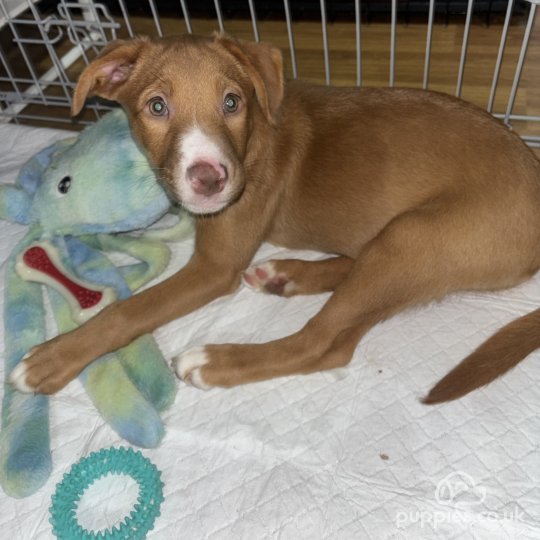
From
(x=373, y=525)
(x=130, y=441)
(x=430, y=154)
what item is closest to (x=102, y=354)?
(x=130, y=441)

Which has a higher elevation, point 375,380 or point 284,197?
point 284,197

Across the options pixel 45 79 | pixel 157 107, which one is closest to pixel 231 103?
pixel 157 107

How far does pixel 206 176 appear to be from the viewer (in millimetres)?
2018

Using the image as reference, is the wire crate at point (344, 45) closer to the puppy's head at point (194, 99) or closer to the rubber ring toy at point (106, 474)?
the puppy's head at point (194, 99)

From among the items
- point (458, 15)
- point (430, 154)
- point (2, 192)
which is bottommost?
point (458, 15)

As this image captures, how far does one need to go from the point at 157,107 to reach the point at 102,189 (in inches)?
21.6

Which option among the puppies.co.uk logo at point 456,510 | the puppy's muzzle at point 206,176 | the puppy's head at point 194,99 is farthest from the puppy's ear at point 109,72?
the puppies.co.uk logo at point 456,510

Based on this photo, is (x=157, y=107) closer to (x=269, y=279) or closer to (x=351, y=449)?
(x=269, y=279)

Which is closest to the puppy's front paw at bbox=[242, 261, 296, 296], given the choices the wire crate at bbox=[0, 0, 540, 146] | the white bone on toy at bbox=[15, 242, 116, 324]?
the white bone on toy at bbox=[15, 242, 116, 324]

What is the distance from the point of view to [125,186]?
2.64m

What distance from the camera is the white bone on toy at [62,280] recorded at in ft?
8.39

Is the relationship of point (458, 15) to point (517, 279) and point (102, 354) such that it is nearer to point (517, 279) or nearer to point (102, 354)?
point (517, 279)

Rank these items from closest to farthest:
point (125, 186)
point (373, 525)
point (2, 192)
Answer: point (373, 525), point (125, 186), point (2, 192)

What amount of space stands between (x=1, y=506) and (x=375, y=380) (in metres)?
1.43
